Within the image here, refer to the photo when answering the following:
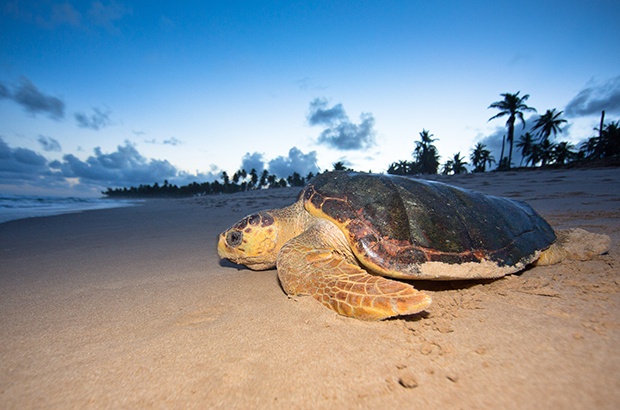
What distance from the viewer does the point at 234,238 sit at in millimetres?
2412

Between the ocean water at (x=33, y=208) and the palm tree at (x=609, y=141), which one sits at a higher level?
the palm tree at (x=609, y=141)

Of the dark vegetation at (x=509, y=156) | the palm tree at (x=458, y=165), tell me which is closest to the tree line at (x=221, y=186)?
the dark vegetation at (x=509, y=156)

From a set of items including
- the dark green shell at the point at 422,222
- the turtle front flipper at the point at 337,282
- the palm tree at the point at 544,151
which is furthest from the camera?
the palm tree at the point at 544,151

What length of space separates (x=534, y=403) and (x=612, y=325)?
0.75 m

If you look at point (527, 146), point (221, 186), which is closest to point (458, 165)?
point (527, 146)

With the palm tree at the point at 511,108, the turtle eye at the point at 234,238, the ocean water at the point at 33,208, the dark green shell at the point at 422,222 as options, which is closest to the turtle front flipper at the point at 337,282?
the dark green shell at the point at 422,222

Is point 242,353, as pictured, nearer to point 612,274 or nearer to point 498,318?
point 498,318

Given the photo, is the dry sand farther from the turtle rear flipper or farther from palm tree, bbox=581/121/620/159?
palm tree, bbox=581/121/620/159

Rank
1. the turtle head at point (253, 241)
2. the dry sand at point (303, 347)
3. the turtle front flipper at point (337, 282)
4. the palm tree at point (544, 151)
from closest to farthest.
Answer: the dry sand at point (303, 347)
the turtle front flipper at point (337, 282)
the turtle head at point (253, 241)
the palm tree at point (544, 151)

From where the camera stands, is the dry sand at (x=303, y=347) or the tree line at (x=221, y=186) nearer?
the dry sand at (x=303, y=347)

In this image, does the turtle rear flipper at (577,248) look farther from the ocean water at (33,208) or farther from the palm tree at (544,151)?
the palm tree at (544,151)

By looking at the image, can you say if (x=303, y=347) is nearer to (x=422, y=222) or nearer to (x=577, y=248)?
(x=422, y=222)

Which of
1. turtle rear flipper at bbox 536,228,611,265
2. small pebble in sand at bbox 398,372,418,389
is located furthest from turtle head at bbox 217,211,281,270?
turtle rear flipper at bbox 536,228,611,265

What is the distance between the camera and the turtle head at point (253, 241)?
2.39 meters
